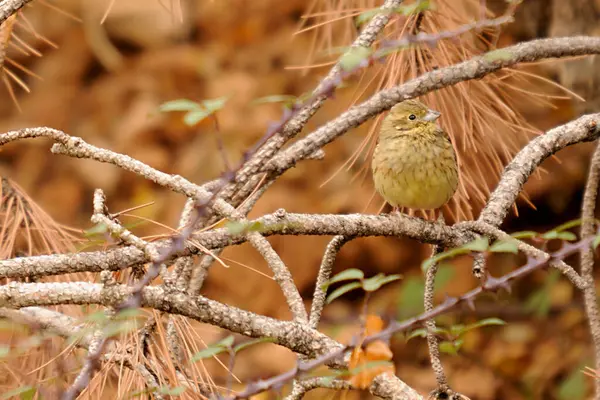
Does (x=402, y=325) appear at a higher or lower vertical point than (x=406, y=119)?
lower

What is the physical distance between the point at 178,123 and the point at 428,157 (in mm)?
3051

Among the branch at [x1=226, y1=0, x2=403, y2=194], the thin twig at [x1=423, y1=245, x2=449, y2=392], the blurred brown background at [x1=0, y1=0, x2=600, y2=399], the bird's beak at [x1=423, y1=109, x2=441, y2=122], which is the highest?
the blurred brown background at [x1=0, y1=0, x2=600, y2=399]

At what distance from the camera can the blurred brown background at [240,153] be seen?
488cm

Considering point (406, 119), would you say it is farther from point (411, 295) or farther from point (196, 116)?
point (411, 295)

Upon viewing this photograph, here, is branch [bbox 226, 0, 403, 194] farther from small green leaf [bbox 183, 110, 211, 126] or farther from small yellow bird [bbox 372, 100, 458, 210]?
small yellow bird [bbox 372, 100, 458, 210]

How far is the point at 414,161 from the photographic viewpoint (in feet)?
9.04

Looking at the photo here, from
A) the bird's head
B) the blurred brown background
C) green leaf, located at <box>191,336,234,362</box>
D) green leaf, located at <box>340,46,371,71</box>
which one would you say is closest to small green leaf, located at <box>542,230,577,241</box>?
green leaf, located at <box>340,46,371,71</box>

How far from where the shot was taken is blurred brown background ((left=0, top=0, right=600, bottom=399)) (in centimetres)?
Result: 488

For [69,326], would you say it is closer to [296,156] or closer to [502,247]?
[296,156]

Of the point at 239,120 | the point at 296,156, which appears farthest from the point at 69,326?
the point at 239,120

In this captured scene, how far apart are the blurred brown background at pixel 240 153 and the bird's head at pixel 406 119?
1556 millimetres

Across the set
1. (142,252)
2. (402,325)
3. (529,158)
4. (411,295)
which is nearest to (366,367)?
(402,325)

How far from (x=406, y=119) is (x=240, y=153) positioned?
7.14 feet

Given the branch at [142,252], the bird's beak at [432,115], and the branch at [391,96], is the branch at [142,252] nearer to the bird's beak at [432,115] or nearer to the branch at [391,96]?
the branch at [391,96]
